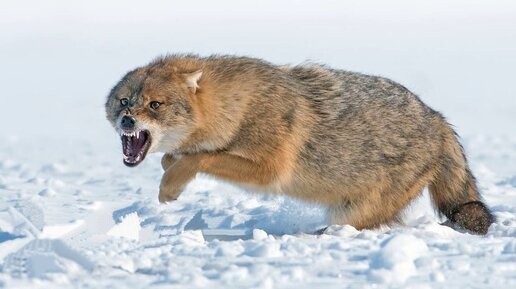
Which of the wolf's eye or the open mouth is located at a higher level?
the wolf's eye

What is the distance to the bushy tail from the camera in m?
8.62

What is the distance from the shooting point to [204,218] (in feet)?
30.7

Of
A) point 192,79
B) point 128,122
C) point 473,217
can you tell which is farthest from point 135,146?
point 473,217

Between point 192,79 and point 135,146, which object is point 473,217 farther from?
point 135,146

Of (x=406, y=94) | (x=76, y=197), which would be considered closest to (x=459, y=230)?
(x=406, y=94)

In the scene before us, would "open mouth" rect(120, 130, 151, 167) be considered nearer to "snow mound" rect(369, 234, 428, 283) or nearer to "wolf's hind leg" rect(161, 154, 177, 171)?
"wolf's hind leg" rect(161, 154, 177, 171)

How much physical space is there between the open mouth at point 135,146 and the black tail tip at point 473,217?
3.02 m

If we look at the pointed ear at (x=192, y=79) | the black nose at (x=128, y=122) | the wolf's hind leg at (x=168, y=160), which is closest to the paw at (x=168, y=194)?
the wolf's hind leg at (x=168, y=160)

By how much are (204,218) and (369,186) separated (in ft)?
6.06

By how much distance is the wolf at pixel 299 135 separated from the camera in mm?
7848

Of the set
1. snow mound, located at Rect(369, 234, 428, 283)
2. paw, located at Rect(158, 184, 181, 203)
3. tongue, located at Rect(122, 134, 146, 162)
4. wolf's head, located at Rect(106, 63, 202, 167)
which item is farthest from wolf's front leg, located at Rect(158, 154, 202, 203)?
snow mound, located at Rect(369, 234, 428, 283)

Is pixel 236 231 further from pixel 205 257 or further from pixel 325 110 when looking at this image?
pixel 205 257

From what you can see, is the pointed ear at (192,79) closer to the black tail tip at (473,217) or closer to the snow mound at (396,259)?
the snow mound at (396,259)

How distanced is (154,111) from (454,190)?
3.00 meters
